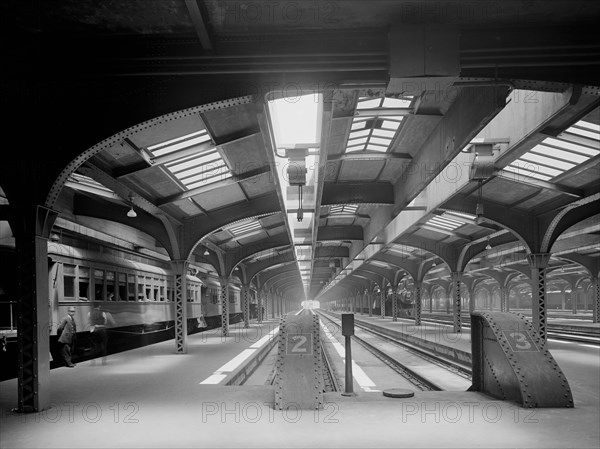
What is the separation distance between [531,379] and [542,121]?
13.9 ft

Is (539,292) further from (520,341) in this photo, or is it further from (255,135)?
(255,135)

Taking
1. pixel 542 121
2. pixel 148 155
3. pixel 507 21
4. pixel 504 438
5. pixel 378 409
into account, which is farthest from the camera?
pixel 148 155

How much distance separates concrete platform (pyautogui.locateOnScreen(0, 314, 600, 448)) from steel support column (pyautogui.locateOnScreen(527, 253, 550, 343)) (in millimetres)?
6130

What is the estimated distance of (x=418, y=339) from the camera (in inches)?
1016

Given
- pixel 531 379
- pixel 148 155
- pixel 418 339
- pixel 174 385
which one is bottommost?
pixel 418 339

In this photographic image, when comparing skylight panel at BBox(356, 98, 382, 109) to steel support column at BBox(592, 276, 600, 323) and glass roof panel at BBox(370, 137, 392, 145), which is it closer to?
glass roof panel at BBox(370, 137, 392, 145)

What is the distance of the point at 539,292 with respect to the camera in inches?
645

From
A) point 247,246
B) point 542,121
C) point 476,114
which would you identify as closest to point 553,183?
point 542,121

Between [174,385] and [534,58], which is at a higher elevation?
[534,58]

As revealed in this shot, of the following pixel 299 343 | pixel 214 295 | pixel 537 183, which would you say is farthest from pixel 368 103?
pixel 214 295

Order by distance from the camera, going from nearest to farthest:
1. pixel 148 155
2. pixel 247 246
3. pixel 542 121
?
pixel 542 121 → pixel 148 155 → pixel 247 246

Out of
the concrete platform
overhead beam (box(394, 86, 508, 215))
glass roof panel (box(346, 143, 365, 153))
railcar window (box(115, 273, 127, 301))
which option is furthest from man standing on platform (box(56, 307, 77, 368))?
overhead beam (box(394, 86, 508, 215))

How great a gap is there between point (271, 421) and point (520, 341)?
3754 mm

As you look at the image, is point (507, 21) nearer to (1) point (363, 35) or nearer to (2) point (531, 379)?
(1) point (363, 35)
